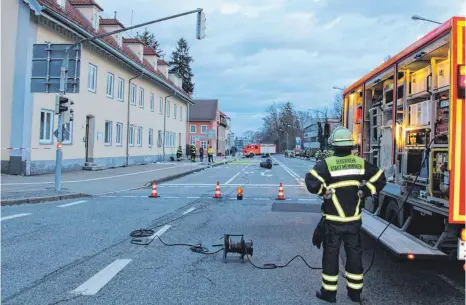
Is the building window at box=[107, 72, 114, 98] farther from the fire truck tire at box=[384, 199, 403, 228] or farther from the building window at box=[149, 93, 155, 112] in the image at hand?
the fire truck tire at box=[384, 199, 403, 228]

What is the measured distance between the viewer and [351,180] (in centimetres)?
455

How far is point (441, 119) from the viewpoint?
5.50 metres

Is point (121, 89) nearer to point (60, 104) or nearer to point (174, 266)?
point (60, 104)

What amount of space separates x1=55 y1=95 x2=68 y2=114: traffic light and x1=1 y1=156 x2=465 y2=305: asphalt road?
4.58 metres

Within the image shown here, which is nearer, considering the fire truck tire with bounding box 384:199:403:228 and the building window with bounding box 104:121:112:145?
the fire truck tire with bounding box 384:199:403:228

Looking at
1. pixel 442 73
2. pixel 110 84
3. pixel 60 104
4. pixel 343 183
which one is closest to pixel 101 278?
pixel 343 183

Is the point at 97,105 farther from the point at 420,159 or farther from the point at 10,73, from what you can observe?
the point at 420,159

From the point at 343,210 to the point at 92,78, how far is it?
22955mm

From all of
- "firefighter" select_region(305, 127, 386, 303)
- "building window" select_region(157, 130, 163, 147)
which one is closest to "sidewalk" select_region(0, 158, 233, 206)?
"firefighter" select_region(305, 127, 386, 303)

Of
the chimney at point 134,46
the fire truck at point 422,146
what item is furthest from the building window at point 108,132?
the fire truck at point 422,146

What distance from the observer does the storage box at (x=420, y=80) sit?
6.09 meters

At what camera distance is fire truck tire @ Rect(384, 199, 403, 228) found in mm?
6249

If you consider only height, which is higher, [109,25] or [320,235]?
[109,25]

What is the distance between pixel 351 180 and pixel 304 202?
28.0ft
